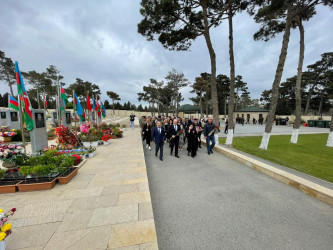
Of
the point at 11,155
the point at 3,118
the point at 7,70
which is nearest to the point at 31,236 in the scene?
the point at 11,155

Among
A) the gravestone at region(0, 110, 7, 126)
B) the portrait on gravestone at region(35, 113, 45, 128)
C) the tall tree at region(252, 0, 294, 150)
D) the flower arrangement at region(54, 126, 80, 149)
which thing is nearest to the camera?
the portrait on gravestone at region(35, 113, 45, 128)

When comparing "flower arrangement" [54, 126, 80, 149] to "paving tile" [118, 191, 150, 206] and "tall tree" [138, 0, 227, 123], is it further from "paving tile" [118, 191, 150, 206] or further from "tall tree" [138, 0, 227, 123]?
"tall tree" [138, 0, 227, 123]

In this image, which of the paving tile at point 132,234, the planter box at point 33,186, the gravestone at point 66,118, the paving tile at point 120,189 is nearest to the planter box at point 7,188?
the planter box at point 33,186

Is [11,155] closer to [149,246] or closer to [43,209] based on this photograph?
[43,209]

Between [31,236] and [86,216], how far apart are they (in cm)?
69

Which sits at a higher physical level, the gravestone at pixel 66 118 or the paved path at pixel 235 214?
the gravestone at pixel 66 118

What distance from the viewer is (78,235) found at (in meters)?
2.05

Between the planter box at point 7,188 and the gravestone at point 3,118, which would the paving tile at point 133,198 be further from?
the gravestone at point 3,118

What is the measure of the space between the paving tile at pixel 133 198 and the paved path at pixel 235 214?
34 centimetres

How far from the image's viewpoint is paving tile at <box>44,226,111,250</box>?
186cm

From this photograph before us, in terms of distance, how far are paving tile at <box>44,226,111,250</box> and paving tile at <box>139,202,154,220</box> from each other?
0.54m

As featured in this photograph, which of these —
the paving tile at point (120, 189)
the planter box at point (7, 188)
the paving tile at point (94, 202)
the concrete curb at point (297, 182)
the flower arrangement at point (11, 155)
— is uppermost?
the flower arrangement at point (11, 155)

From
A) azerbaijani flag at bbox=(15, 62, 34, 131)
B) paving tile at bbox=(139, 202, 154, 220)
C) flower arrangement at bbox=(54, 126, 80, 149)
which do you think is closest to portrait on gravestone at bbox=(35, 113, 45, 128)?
flower arrangement at bbox=(54, 126, 80, 149)

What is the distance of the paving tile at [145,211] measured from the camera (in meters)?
2.40
